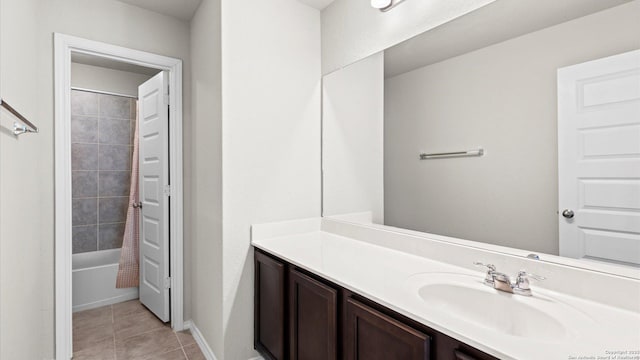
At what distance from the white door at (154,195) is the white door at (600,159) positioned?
2520 mm

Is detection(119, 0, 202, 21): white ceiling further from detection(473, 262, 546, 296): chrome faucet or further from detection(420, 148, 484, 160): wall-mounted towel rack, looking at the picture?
detection(473, 262, 546, 296): chrome faucet

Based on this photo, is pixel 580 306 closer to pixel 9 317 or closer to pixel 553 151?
pixel 553 151

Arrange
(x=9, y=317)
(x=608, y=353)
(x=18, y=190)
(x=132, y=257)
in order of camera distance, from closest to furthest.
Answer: (x=608, y=353)
(x=9, y=317)
(x=18, y=190)
(x=132, y=257)

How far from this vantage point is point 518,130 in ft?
4.00

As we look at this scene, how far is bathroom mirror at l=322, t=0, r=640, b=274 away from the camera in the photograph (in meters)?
0.99

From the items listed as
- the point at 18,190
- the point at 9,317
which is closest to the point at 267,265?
the point at 9,317

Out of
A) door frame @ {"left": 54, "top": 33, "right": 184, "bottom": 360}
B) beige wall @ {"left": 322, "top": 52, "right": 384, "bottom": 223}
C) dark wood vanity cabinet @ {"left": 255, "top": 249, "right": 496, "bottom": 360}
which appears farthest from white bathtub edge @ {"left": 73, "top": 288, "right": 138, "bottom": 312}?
beige wall @ {"left": 322, "top": 52, "right": 384, "bottom": 223}

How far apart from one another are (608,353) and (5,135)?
202 centimetres

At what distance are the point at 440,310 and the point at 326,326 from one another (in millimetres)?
540

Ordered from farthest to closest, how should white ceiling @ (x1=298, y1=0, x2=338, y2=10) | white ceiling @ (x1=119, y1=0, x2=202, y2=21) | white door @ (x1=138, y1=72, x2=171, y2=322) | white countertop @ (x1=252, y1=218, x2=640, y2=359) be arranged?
1. white door @ (x1=138, y1=72, x2=171, y2=322)
2. white ceiling @ (x1=119, y1=0, x2=202, y2=21)
3. white ceiling @ (x1=298, y1=0, x2=338, y2=10)
4. white countertop @ (x1=252, y1=218, x2=640, y2=359)

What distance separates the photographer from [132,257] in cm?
305

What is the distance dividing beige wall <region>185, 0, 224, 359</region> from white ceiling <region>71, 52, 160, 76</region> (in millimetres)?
1310

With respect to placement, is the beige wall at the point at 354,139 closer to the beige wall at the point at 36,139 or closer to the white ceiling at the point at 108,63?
the beige wall at the point at 36,139

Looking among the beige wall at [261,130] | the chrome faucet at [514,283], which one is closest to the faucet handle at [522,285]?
the chrome faucet at [514,283]
